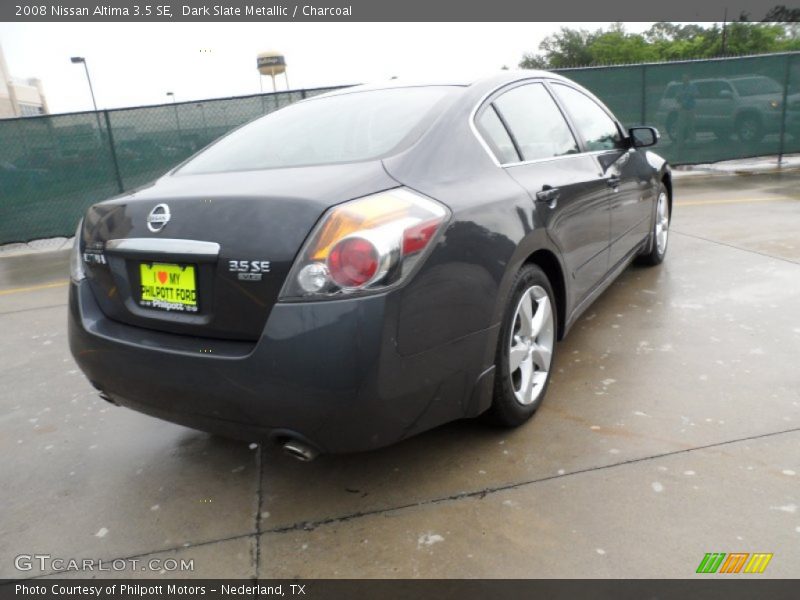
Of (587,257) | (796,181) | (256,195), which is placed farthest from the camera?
(796,181)

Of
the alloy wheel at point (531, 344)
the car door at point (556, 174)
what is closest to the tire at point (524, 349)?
the alloy wheel at point (531, 344)

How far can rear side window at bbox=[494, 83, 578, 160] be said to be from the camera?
2.87 metres

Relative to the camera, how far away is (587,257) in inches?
127

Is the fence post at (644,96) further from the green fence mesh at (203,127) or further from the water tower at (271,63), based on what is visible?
the water tower at (271,63)

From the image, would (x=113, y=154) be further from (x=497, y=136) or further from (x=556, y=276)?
(x=556, y=276)

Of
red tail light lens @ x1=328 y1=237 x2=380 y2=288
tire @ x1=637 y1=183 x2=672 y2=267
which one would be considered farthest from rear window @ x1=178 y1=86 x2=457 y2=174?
tire @ x1=637 y1=183 x2=672 y2=267

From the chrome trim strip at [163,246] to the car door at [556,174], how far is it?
1.25m

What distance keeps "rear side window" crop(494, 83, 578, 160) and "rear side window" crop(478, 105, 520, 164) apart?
0.07 metres

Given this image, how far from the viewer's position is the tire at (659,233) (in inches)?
188

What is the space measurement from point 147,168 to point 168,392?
824 cm

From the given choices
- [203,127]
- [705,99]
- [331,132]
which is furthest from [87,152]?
[705,99]

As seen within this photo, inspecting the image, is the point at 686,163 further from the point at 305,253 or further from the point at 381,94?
the point at 305,253

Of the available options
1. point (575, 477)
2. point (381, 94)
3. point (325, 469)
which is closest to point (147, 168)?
point (381, 94)

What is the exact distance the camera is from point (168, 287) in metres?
2.12
